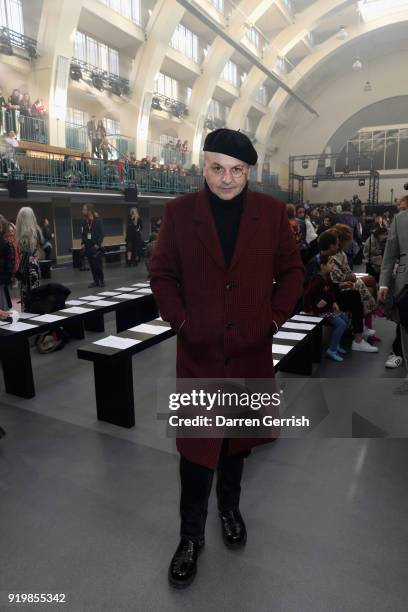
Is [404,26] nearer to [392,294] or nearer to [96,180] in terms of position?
[96,180]

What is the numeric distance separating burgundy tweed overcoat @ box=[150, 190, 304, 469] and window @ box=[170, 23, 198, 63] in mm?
21734

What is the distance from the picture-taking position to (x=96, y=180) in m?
12.7

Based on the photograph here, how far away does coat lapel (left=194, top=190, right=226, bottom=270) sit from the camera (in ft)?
5.19

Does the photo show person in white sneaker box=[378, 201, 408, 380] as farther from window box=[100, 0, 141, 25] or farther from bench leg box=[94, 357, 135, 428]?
window box=[100, 0, 141, 25]

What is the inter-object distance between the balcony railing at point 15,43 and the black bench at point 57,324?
1140 cm

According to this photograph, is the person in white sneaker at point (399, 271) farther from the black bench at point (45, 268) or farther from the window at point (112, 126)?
the window at point (112, 126)

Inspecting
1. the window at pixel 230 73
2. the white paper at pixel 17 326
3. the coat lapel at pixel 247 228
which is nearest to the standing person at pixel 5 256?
the white paper at pixel 17 326

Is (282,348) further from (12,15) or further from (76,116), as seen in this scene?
(76,116)

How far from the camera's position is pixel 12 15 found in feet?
45.4

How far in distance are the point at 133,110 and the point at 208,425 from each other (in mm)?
18402

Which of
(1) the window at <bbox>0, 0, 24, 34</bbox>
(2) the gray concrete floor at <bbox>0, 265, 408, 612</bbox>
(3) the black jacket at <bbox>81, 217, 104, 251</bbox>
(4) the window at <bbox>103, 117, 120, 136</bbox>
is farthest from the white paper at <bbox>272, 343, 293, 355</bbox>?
(4) the window at <bbox>103, 117, 120, 136</bbox>

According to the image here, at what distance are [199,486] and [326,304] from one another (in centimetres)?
314

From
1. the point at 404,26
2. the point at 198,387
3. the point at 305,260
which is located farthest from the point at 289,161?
the point at 198,387

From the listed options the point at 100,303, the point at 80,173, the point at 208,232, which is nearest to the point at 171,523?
the point at 208,232
